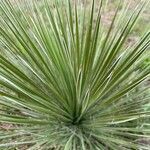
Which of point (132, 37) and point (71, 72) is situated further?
point (132, 37)

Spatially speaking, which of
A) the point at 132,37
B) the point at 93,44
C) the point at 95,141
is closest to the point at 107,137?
the point at 95,141

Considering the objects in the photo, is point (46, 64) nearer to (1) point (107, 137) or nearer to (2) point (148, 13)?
(1) point (107, 137)

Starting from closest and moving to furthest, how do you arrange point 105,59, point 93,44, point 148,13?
point 93,44
point 105,59
point 148,13

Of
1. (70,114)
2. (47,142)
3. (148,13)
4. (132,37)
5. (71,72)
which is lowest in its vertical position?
(47,142)

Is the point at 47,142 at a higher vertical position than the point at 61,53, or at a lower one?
lower

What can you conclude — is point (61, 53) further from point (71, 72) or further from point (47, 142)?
point (47, 142)

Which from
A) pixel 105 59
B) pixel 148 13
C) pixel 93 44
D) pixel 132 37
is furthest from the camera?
pixel 148 13
